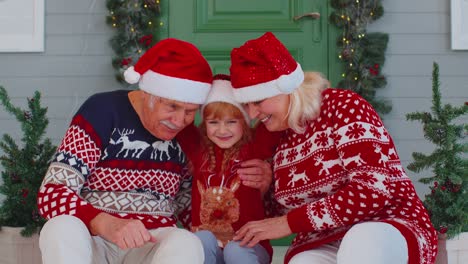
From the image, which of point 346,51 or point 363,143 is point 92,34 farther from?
point 363,143

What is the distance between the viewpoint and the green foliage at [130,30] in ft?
11.9

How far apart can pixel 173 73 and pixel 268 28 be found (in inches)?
73.8

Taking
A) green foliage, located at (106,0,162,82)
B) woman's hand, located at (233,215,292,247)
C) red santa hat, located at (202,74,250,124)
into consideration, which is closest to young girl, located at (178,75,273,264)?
red santa hat, located at (202,74,250,124)

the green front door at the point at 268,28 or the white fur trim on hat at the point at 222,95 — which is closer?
the white fur trim on hat at the point at 222,95

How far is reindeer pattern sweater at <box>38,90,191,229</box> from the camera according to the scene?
6.10 feet

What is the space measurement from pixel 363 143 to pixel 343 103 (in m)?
0.14

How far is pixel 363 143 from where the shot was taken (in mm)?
1754

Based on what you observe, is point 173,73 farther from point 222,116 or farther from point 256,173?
point 256,173

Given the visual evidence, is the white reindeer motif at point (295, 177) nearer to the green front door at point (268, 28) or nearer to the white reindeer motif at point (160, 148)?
the white reindeer motif at point (160, 148)

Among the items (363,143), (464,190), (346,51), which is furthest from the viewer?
(346,51)

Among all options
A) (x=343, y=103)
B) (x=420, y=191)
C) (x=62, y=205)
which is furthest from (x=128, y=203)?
(x=420, y=191)

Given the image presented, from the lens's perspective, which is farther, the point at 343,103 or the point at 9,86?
the point at 9,86

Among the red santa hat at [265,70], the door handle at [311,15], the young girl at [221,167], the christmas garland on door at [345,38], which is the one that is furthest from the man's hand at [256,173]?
the door handle at [311,15]

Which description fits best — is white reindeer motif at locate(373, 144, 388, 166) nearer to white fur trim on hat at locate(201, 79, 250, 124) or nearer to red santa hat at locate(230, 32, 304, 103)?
red santa hat at locate(230, 32, 304, 103)
